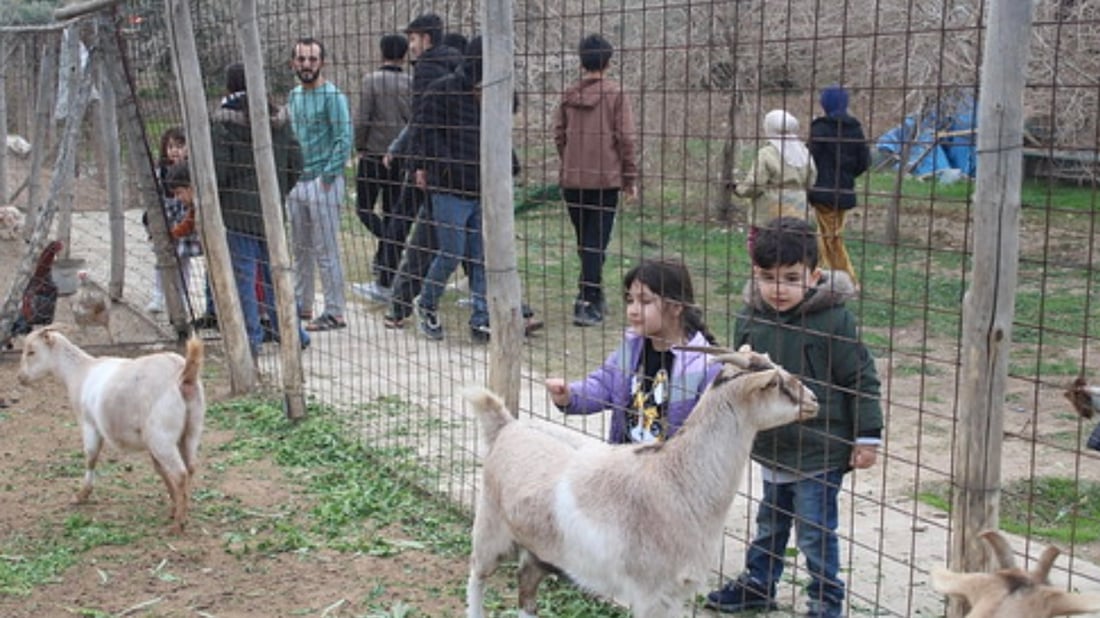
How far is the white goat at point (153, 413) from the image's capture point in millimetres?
5797

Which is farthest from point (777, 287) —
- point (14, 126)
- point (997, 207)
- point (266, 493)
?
point (14, 126)

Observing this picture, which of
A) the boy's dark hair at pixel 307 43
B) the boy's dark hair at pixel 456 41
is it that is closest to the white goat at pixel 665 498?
the boy's dark hair at pixel 307 43

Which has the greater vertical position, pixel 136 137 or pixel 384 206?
pixel 136 137

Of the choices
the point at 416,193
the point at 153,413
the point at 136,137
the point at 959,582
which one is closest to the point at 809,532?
the point at 959,582

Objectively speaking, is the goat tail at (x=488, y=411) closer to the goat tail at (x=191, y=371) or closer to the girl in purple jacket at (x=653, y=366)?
the girl in purple jacket at (x=653, y=366)

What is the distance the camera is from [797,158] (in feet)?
23.7

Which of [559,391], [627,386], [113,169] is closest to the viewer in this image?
[559,391]

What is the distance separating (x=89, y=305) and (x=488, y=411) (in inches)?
243

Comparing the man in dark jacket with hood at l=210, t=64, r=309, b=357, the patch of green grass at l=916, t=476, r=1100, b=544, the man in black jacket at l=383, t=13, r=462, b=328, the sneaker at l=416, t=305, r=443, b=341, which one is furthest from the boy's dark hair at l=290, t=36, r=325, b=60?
the patch of green grass at l=916, t=476, r=1100, b=544

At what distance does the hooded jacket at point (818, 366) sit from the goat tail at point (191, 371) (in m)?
2.55

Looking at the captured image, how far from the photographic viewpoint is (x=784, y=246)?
4.17 m

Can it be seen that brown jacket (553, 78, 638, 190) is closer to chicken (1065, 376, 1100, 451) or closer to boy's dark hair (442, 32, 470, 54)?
boy's dark hair (442, 32, 470, 54)

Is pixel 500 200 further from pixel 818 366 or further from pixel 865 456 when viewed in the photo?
→ pixel 865 456

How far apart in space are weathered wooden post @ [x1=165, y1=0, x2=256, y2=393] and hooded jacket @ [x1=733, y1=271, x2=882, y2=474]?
168 inches
